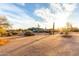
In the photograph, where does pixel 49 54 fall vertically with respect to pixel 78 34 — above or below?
below

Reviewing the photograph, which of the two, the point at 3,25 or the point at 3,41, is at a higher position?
the point at 3,25

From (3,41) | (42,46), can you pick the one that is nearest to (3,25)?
(3,41)

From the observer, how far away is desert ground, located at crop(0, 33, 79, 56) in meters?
1.62

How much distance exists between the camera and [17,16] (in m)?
1.65

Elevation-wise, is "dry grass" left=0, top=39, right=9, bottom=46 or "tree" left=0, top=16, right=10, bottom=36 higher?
"tree" left=0, top=16, right=10, bottom=36

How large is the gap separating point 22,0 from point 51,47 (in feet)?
1.78

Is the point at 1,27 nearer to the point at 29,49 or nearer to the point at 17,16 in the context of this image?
the point at 17,16

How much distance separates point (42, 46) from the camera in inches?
64.5

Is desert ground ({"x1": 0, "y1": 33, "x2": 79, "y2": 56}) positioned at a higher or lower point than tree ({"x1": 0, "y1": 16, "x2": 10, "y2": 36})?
lower

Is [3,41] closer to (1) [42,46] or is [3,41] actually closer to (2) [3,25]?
(2) [3,25]

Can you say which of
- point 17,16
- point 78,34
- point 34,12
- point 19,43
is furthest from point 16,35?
point 78,34

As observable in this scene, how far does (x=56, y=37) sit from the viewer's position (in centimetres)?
166

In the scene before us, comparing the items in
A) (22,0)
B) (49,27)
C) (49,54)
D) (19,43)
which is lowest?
(49,54)

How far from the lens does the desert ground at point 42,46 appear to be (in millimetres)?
1615
